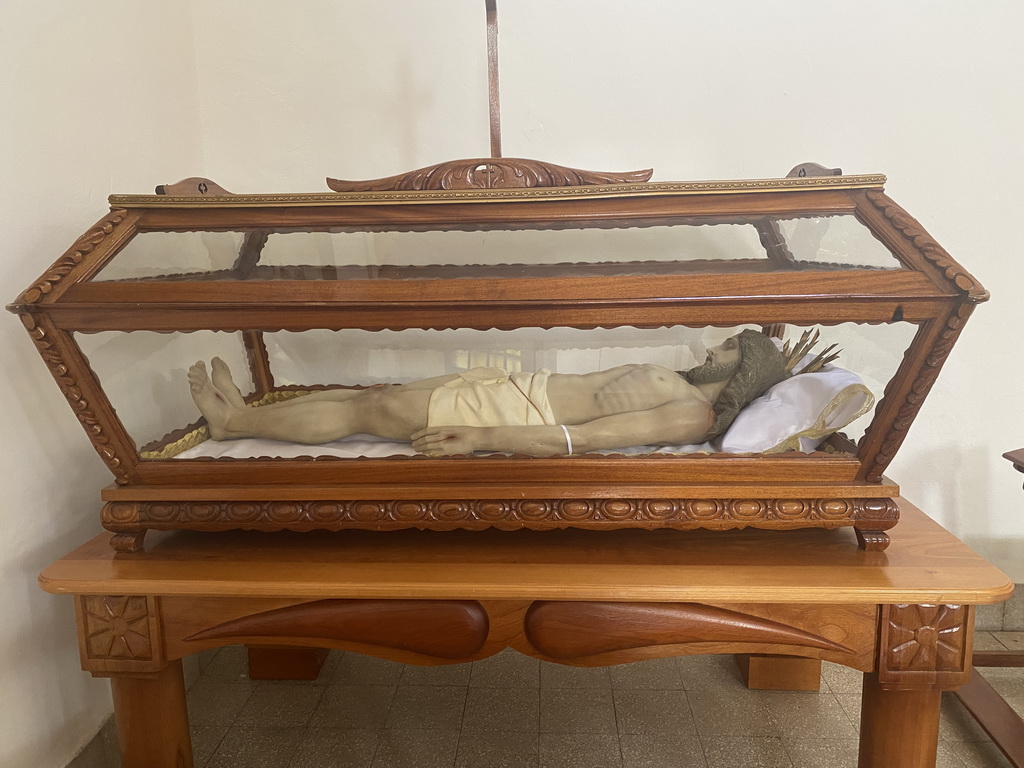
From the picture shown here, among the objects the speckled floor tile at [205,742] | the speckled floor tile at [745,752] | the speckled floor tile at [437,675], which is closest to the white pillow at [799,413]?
the speckled floor tile at [745,752]

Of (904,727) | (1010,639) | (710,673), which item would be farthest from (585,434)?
(1010,639)

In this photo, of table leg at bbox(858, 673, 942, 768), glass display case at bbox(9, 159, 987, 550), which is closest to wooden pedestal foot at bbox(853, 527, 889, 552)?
glass display case at bbox(9, 159, 987, 550)

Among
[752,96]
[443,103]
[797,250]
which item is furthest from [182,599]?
[752,96]

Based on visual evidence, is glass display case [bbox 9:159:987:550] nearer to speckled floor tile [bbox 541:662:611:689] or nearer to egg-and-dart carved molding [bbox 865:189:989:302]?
egg-and-dart carved molding [bbox 865:189:989:302]

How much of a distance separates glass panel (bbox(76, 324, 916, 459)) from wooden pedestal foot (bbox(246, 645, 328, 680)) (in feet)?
2.97

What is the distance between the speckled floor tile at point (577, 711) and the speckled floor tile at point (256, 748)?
69 centimetres

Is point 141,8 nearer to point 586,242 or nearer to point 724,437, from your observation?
point 586,242

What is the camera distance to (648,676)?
2186mm

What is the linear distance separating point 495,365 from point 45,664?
1259 millimetres

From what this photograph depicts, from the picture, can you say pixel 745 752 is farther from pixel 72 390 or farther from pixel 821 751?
pixel 72 390

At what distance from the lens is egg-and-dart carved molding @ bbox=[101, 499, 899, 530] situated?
1.41 meters

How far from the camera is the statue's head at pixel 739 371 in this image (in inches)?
59.9

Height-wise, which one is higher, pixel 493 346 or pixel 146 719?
pixel 493 346

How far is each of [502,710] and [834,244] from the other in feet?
5.01
